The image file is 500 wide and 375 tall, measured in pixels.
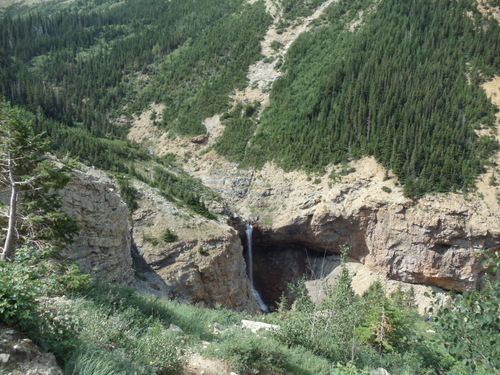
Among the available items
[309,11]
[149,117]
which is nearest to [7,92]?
[149,117]

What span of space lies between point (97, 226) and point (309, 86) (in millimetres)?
45305

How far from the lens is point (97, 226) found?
1634 cm

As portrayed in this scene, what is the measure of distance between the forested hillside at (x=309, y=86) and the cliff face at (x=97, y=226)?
15756 millimetres

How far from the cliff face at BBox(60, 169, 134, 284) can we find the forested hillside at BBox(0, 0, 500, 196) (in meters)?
15.8

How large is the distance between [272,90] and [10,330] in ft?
186

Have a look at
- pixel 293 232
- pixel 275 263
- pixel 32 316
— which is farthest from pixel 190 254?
pixel 32 316

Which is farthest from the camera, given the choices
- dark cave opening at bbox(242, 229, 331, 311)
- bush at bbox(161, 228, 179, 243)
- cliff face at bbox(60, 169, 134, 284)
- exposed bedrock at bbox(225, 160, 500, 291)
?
dark cave opening at bbox(242, 229, 331, 311)

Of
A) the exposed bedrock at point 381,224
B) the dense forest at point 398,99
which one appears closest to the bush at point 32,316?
the exposed bedrock at point 381,224

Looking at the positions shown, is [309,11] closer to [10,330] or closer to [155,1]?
[155,1]

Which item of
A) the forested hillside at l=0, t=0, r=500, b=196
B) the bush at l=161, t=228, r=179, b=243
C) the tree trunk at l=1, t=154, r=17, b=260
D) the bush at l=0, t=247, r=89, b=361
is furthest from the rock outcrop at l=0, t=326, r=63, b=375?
the forested hillside at l=0, t=0, r=500, b=196

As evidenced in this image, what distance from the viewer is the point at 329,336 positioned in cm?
805

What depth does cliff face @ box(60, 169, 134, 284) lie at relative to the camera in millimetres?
14758

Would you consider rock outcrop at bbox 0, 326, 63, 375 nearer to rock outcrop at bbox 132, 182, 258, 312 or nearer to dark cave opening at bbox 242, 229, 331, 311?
rock outcrop at bbox 132, 182, 258, 312

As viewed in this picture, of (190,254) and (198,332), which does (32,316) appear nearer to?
(198,332)
